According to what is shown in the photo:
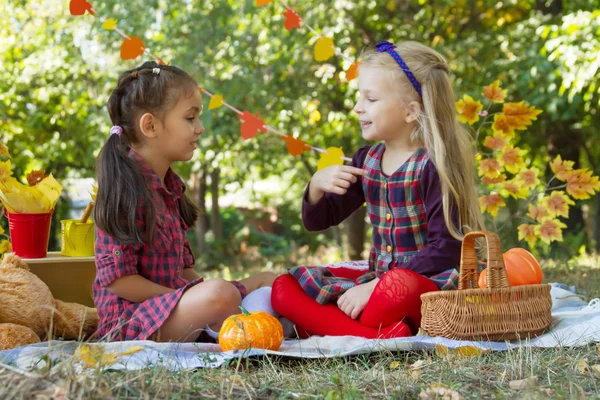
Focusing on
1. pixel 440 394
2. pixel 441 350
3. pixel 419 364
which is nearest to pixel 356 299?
pixel 441 350

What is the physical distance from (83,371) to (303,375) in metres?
0.65

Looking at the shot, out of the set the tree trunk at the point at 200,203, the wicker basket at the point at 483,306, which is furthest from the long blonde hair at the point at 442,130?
the tree trunk at the point at 200,203

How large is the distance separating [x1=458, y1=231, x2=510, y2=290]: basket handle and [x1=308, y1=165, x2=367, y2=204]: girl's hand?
0.53m

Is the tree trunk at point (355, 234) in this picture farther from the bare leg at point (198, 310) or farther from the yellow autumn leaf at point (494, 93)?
the bare leg at point (198, 310)

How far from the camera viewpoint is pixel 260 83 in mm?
6609

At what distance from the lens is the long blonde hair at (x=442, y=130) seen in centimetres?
267

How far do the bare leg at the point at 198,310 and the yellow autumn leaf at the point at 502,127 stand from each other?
6.43ft

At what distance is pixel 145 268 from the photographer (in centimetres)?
267

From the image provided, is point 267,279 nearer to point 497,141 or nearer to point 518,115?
point 497,141

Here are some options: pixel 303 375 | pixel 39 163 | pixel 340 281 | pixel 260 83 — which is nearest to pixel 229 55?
pixel 260 83

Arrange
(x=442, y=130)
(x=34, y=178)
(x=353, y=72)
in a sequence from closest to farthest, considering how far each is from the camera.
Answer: (x=442, y=130)
(x=34, y=178)
(x=353, y=72)

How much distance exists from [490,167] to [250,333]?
2182 mm

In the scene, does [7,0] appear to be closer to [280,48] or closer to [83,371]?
[280,48]

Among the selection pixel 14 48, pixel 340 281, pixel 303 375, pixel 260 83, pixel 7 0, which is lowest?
pixel 303 375
